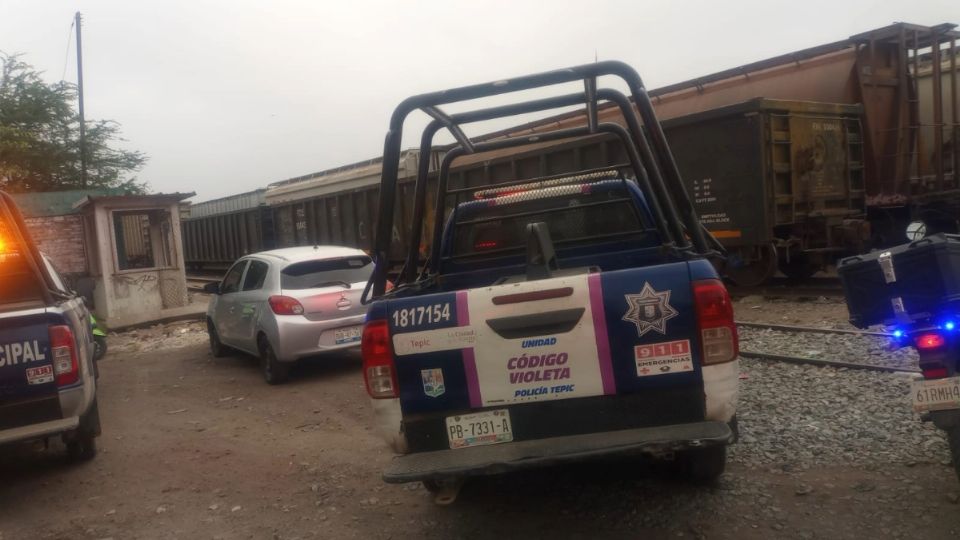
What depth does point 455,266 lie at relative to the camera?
5.51m

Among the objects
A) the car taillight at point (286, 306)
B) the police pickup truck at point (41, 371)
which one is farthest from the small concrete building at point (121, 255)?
the police pickup truck at point (41, 371)

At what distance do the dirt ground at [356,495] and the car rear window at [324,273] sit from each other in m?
1.71

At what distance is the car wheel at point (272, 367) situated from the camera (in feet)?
28.0

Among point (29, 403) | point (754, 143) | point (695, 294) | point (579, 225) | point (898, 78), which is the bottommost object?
point (29, 403)

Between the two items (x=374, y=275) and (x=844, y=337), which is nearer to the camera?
(x=374, y=275)

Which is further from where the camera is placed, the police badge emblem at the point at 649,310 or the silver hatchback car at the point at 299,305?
the silver hatchback car at the point at 299,305

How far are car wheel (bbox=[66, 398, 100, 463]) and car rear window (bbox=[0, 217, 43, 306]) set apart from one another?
942mm

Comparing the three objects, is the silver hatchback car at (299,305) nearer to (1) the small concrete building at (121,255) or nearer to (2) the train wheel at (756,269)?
(2) the train wheel at (756,269)

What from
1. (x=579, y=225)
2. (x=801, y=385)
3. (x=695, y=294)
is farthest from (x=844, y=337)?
(x=695, y=294)

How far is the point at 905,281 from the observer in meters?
3.78


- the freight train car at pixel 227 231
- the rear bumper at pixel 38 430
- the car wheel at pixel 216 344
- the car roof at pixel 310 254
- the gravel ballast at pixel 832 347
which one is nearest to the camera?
the rear bumper at pixel 38 430

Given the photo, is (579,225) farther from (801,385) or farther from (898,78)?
(898,78)

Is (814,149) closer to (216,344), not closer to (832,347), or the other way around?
(832,347)

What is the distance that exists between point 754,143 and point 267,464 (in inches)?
324
